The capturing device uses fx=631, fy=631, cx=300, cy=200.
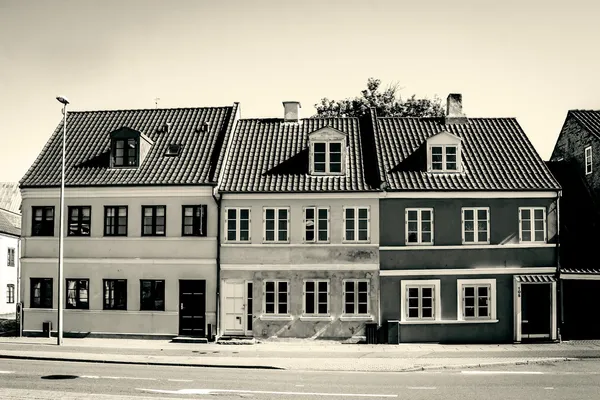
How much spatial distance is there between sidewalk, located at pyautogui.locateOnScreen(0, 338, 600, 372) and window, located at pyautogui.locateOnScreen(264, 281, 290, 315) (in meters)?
1.40

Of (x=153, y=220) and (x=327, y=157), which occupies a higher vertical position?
(x=327, y=157)

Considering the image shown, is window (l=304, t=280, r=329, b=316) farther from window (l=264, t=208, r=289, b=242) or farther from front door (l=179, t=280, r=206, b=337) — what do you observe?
front door (l=179, t=280, r=206, b=337)

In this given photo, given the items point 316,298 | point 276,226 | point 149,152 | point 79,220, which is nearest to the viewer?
point 316,298

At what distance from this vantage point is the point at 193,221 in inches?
1124

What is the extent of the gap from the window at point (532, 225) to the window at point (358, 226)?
686cm

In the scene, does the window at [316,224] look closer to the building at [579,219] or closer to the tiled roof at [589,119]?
the building at [579,219]

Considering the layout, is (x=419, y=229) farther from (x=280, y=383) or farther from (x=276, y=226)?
(x=280, y=383)

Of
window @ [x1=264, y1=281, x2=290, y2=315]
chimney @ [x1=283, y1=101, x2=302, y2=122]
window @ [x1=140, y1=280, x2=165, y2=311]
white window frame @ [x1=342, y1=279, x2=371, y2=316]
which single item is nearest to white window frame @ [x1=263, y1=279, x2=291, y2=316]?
window @ [x1=264, y1=281, x2=290, y2=315]

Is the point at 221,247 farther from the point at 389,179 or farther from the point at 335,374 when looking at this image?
the point at 335,374

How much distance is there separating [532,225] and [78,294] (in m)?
20.9

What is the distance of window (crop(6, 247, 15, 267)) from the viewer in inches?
1823

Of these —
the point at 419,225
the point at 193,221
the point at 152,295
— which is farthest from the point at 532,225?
the point at 152,295

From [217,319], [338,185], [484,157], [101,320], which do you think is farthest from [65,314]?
[484,157]

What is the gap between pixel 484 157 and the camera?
2975 cm
